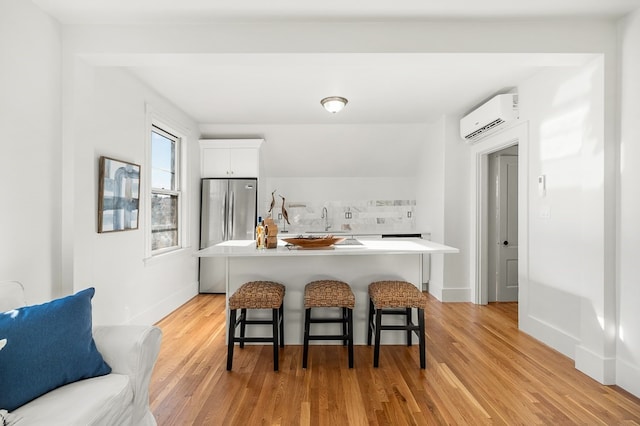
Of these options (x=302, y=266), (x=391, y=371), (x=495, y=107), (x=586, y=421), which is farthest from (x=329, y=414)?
(x=495, y=107)

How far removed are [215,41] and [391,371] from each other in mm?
2711

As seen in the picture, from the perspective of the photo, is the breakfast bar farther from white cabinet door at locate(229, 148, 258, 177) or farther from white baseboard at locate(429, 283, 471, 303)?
white cabinet door at locate(229, 148, 258, 177)

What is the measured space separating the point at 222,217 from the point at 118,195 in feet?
6.38

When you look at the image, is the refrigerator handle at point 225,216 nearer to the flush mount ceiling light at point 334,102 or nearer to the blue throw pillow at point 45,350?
the flush mount ceiling light at point 334,102

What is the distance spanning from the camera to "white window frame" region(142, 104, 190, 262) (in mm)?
3514

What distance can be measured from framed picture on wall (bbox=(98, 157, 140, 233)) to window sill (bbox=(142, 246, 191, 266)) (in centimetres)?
45

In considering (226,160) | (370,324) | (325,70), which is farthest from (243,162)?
(370,324)

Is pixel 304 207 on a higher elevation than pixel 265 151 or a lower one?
lower

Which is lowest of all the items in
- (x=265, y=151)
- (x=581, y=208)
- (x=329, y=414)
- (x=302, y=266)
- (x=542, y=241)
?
(x=329, y=414)

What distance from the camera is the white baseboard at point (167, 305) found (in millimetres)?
3368

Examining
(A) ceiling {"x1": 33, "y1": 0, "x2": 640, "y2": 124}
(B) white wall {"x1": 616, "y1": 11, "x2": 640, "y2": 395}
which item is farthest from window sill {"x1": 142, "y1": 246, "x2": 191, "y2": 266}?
(B) white wall {"x1": 616, "y1": 11, "x2": 640, "y2": 395}

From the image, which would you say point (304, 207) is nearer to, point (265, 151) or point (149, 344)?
point (265, 151)

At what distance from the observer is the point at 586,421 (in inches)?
75.1

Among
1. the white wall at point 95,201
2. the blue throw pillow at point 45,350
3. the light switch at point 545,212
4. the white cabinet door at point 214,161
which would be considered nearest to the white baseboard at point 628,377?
the light switch at point 545,212
